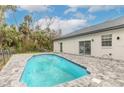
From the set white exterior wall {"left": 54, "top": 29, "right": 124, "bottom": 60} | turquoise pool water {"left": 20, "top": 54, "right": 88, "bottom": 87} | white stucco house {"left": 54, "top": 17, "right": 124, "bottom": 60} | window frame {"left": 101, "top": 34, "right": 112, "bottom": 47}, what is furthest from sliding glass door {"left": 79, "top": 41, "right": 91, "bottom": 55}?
turquoise pool water {"left": 20, "top": 54, "right": 88, "bottom": 87}

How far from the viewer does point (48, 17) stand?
29.8m

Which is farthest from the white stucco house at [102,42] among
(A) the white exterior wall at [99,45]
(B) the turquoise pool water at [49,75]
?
(B) the turquoise pool water at [49,75]

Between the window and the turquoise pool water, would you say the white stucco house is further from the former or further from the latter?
the turquoise pool water

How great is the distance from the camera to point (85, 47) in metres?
15.6

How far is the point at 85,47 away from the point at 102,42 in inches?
118

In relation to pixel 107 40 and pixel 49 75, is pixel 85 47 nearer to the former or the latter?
pixel 107 40

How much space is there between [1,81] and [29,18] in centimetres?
2237

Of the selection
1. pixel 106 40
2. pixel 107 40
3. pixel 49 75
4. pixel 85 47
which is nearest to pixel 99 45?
→ pixel 106 40

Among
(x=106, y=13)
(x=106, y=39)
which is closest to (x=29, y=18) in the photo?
(x=106, y=13)

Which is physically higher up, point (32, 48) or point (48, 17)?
point (48, 17)

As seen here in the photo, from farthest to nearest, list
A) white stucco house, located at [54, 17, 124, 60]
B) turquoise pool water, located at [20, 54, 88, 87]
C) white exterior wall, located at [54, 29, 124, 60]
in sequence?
white stucco house, located at [54, 17, 124, 60], white exterior wall, located at [54, 29, 124, 60], turquoise pool water, located at [20, 54, 88, 87]

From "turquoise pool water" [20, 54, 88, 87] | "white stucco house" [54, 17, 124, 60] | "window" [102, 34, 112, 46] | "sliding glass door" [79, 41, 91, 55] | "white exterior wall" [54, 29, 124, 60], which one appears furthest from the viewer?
"sliding glass door" [79, 41, 91, 55]

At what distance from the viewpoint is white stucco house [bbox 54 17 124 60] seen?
10922 millimetres
